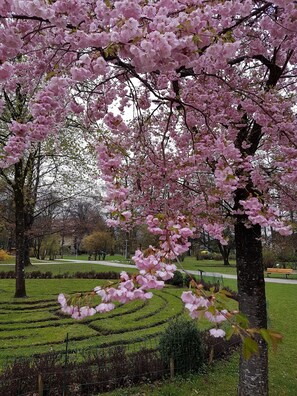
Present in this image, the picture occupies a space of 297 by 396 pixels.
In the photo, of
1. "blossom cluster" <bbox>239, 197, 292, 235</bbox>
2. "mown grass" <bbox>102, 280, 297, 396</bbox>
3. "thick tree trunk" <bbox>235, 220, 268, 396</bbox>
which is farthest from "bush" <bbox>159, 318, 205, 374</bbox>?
"blossom cluster" <bbox>239, 197, 292, 235</bbox>

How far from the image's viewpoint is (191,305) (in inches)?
73.0

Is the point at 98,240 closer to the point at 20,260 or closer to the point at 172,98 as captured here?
the point at 20,260

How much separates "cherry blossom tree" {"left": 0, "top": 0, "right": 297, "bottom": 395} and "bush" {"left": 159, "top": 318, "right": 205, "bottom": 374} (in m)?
1.37

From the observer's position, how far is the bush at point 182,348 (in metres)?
5.91

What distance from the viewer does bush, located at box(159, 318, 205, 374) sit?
5914 millimetres

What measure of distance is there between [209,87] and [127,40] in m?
2.87

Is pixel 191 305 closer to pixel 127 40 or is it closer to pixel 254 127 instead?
pixel 127 40

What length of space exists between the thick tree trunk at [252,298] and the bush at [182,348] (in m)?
1.29

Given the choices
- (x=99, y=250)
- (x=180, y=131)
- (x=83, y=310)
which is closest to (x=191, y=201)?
(x=180, y=131)

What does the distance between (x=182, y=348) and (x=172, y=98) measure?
15.7 feet

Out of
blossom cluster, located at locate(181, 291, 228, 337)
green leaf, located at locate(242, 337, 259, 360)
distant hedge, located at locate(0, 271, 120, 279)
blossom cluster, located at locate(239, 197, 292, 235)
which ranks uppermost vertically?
blossom cluster, located at locate(239, 197, 292, 235)

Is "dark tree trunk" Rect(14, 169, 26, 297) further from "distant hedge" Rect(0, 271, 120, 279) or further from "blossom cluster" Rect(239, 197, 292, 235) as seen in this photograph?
"blossom cluster" Rect(239, 197, 292, 235)

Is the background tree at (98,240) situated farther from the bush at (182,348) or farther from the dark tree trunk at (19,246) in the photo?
the bush at (182,348)

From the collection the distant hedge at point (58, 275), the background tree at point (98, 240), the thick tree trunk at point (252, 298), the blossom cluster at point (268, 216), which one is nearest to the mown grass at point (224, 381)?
the thick tree trunk at point (252, 298)
